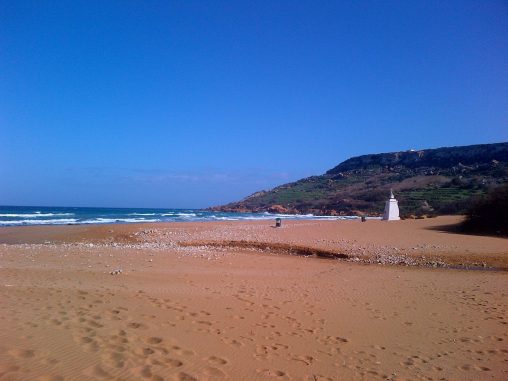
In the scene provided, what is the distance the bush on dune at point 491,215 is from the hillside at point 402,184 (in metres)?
17.0

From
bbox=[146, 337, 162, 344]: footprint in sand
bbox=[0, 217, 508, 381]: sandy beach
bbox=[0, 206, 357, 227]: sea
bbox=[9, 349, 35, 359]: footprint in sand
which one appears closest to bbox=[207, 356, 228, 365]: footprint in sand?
bbox=[0, 217, 508, 381]: sandy beach

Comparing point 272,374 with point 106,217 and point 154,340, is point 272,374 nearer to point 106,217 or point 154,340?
point 154,340

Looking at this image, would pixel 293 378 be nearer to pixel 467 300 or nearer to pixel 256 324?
pixel 256 324

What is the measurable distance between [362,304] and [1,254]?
1318 centimetres

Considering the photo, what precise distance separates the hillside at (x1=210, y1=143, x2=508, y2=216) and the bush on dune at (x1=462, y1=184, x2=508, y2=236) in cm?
1704

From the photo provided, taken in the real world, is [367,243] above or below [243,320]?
above

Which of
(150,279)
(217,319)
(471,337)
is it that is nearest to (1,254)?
(150,279)

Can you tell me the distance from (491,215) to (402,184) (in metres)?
51.2

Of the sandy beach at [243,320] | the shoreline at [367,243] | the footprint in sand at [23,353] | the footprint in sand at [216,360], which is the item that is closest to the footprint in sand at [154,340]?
the sandy beach at [243,320]

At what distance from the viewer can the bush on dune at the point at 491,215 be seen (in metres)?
22.5

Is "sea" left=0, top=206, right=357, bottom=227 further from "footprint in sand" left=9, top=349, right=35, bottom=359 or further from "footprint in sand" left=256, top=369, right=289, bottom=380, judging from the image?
"footprint in sand" left=256, top=369, right=289, bottom=380

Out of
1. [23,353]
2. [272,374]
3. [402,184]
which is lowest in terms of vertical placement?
[272,374]

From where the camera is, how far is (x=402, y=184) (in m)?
72.4

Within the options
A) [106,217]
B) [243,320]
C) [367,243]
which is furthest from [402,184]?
[243,320]
